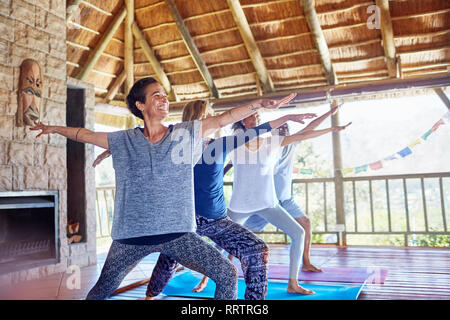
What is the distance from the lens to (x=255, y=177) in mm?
2367

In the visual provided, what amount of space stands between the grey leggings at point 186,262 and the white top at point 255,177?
956 mm

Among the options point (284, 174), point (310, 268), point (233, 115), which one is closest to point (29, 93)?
point (284, 174)

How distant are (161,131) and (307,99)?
13.9ft

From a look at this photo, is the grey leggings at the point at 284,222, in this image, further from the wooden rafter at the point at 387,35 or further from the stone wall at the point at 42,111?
the wooden rafter at the point at 387,35

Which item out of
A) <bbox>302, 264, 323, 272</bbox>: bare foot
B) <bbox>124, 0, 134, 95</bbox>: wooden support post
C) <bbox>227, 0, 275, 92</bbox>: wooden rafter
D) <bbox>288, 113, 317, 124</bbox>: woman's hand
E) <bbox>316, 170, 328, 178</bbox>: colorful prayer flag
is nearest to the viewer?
<bbox>288, 113, 317, 124</bbox>: woman's hand

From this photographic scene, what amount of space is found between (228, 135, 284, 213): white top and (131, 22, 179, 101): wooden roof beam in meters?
4.25

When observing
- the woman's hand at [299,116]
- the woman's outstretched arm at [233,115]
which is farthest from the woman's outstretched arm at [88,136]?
the woman's hand at [299,116]

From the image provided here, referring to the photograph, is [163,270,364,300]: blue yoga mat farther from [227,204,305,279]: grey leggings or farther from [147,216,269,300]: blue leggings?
[147,216,269,300]: blue leggings

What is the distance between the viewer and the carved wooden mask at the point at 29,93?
306 cm

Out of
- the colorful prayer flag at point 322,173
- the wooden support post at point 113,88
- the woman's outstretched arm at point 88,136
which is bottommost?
the woman's outstretched arm at point 88,136

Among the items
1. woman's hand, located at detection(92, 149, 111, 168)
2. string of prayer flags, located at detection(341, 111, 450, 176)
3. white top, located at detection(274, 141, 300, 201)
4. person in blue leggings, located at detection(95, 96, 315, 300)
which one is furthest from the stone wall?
string of prayer flags, located at detection(341, 111, 450, 176)

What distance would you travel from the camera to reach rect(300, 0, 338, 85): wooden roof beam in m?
4.74
